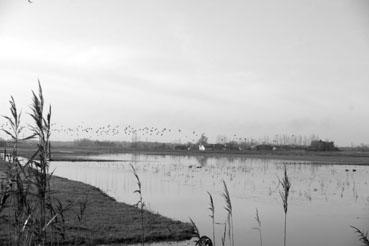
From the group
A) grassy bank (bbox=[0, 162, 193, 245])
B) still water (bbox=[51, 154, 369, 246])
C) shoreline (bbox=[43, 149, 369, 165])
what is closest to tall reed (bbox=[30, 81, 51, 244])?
grassy bank (bbox=[0, 162, 193, 245])

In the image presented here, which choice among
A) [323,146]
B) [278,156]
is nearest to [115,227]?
[278,156]

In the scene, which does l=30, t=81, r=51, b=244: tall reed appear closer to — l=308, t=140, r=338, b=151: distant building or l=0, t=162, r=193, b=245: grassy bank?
l=0, t=162, r=193, b=245: grassy bank

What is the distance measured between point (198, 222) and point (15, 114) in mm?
13381

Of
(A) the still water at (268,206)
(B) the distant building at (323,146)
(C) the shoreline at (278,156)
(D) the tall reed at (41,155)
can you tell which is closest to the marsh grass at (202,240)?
(D) the tall reed at (41,155)

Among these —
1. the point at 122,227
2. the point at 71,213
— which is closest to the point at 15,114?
the point at 122,227

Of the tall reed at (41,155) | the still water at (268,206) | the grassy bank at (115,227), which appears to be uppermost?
the tall reed at (41,155)

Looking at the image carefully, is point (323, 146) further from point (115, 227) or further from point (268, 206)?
point (115, 227)

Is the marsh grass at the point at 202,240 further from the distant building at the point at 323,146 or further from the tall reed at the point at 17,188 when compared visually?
the distant building at the point at 323,146

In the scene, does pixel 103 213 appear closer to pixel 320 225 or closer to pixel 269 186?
pixel 320 225

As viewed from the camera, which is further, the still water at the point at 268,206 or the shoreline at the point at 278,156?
the shoreline at the point at 278,156

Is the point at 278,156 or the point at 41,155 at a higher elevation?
the point at 41,155

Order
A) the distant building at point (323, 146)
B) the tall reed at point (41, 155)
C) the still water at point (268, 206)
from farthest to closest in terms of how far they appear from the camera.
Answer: the distant building at point (323, 146), the still water at point (268, 206), the tall reed at point (41, 155)

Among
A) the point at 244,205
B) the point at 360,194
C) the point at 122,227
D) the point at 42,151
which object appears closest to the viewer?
the point at 42,151

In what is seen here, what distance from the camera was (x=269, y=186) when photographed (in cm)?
3089
